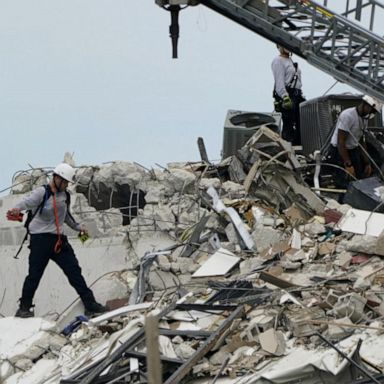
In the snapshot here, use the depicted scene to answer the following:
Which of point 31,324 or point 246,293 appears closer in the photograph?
point 246,293

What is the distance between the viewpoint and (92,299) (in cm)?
1380

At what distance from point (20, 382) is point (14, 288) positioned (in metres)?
3.78

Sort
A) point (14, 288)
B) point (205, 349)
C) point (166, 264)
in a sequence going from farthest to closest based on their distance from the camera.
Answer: point (14, 288), point (166, 264), point (205, 349)

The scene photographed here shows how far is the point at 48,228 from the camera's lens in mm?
13336

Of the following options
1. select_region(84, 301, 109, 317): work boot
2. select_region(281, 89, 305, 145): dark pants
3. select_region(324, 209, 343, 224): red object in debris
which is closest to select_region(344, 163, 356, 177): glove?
select_region(324, 209, 343, 224): red object in debris

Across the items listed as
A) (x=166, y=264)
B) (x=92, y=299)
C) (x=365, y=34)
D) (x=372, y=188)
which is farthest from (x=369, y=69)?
(x=92, y=299)

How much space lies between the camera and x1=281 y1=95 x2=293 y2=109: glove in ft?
60.4

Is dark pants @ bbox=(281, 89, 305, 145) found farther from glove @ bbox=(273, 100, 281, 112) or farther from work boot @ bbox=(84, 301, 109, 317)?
work boot @ bbox=(84, 301, 109, 317)

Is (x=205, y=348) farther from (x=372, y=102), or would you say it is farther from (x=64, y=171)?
(x=372, y=102)

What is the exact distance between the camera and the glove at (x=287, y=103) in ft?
60.4

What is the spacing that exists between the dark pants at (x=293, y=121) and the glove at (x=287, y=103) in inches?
6.3

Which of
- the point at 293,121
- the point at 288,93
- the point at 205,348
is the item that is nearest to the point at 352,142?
the point at 288,93

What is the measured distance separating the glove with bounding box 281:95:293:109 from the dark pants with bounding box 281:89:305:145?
16 cm

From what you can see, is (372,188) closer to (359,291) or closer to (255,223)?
(255,223)
